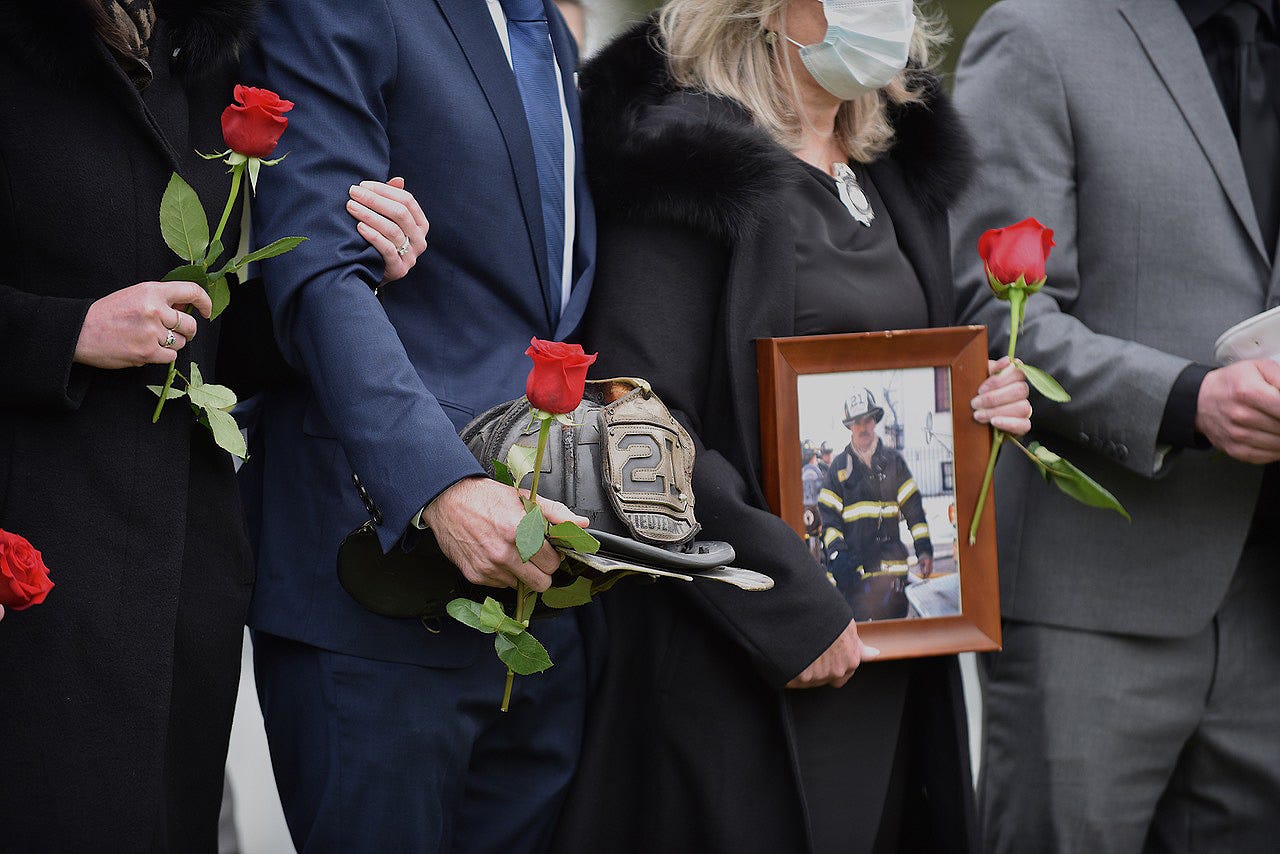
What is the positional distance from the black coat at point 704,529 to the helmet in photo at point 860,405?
0.49 feet

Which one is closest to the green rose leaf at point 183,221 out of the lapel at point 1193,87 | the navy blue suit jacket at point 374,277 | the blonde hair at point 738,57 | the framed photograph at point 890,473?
the navy blue suit jacket at point 374,277

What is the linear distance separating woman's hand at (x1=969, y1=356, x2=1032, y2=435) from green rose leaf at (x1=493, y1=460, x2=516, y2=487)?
37.2 inches

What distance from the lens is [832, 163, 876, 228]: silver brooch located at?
7.96ft

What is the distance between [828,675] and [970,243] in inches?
41.1

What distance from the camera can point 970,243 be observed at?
9.14ft

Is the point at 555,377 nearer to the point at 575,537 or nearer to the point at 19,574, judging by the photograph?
the point at 575,537

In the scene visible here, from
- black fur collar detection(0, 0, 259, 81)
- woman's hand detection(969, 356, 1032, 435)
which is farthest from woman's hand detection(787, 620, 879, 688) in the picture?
black fur collar detection(0, 0, 259, 81)

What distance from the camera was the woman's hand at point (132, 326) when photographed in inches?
64.9

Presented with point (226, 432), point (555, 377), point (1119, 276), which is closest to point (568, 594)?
point (555, 377)

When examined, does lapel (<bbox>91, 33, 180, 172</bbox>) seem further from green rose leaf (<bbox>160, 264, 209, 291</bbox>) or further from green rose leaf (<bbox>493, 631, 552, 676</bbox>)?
green rose leaf (<bbox>493, 631, 552, 676</bbox>)

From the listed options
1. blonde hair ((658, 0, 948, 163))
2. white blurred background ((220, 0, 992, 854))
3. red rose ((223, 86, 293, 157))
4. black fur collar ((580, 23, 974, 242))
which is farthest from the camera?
white blurred background ((220, 0, 992, 854))

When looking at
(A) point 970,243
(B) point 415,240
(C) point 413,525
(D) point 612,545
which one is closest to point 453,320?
(B) point 415,240

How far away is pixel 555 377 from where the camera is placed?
156 centimetres

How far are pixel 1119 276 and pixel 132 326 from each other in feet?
6.07
